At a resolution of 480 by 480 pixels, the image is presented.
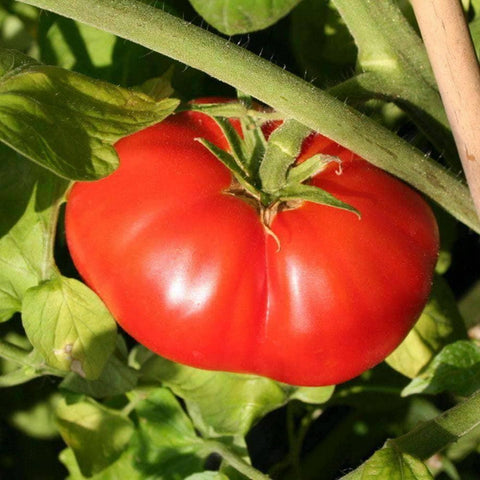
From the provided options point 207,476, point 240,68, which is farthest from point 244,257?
point 207,476

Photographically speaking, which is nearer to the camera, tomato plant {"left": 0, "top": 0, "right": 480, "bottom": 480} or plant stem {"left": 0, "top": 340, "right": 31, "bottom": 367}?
tomato plant {"left": 0, "top": 0, "right": 480, "bottom": 480}

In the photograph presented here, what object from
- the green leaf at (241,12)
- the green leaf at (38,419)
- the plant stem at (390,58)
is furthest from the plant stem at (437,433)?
the green leaf at (38,419)

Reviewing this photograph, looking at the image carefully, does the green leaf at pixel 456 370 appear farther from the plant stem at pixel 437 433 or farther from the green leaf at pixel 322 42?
the green leaf at pixel 322 42

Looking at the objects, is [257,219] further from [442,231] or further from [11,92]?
[442,231]

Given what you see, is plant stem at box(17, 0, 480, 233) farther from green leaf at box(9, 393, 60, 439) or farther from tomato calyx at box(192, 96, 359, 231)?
green leaf at box(9, 393, 60, 439)

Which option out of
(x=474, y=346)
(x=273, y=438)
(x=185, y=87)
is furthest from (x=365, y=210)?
(x=273, y=438)

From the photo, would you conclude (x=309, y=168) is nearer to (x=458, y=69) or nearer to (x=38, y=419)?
(x=458, y=69)

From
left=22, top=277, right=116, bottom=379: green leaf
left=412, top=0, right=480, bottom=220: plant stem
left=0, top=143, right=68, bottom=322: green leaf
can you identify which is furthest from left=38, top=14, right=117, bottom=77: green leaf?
left=412, top=0, right=480, bottom=220: plant stem
